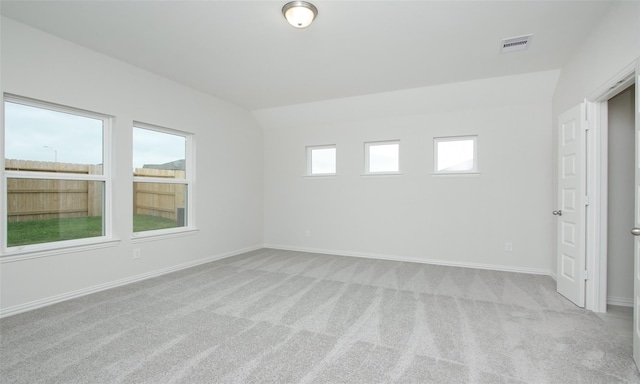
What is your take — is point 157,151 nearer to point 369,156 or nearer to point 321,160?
point 321,160

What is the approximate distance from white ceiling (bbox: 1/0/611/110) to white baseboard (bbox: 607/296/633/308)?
102 inches

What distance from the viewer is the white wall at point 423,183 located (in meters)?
3.90

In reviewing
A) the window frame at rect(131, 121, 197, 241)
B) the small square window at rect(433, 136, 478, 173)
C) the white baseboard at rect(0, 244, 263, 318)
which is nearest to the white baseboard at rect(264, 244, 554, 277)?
the small square window at rect(433, 136, 478, 173)

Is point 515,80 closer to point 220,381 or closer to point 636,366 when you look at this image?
point 636,366

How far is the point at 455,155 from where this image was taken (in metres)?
4.38

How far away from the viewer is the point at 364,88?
4.14 m

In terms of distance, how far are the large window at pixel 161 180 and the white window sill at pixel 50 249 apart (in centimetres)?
45

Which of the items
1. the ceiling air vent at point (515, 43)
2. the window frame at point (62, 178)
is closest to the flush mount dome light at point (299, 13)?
the ceiling air vent at point (515, 43)

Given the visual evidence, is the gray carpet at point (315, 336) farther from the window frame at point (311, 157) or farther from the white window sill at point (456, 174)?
the window frame at point (311, 157)

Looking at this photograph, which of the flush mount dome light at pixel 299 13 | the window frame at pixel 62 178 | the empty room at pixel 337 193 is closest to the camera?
the empty room at pixel 337 193

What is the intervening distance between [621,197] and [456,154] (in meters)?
1.89

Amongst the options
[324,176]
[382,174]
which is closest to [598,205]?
[382,174]

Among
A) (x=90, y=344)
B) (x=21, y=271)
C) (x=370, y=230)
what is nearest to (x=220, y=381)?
(x=90, y=344)

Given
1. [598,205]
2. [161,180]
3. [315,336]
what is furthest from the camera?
[161,180]
